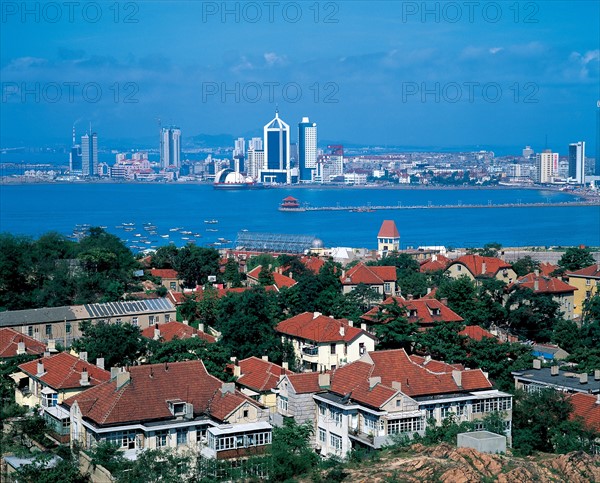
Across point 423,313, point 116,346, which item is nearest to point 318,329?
point 423,313

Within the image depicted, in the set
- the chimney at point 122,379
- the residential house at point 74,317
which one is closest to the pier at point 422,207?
the residential house at point 74,317

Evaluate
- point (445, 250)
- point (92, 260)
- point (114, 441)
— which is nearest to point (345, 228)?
point (445, 250)

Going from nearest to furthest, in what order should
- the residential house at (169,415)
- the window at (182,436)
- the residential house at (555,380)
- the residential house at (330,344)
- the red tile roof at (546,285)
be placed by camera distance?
the residential house at (169,415) < the window at (182,436) < the residential house at (555,380) < the residential house at (330,344) < the red tile roof at (546,285)

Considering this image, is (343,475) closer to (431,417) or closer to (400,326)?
(431,417)

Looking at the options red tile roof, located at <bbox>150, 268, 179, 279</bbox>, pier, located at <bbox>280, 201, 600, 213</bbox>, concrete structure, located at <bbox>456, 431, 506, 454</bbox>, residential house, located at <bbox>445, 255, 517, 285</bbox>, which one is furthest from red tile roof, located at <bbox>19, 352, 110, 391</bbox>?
pier, located at <bbox>280, 201, 600, 213</bbox>

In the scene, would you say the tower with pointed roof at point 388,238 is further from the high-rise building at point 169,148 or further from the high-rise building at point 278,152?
the high-rise building at point 169,148
